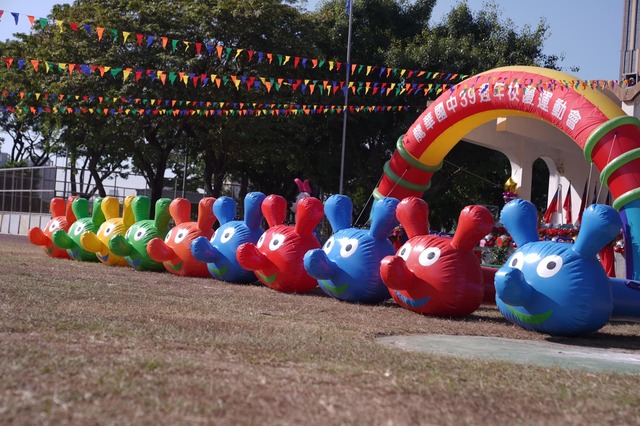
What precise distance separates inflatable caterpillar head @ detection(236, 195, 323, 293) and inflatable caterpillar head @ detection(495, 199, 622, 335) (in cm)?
413

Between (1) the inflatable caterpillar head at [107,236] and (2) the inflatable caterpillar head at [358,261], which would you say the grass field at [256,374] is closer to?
(2) the inflatable caterpillar head at [358,261]

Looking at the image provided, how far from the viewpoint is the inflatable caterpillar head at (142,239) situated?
14594 mm

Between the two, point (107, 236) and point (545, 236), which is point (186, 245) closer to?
point (107, 236)

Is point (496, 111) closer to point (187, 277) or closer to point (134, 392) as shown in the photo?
point (187, 277)

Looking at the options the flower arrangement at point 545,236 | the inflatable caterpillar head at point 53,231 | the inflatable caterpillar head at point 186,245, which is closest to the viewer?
the inflatable caterpillar head at point 186,245

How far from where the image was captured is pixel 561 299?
827 cm

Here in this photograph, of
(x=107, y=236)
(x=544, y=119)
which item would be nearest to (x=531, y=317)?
(x=544, y=119)

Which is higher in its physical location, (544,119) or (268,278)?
Answer: (544,119)

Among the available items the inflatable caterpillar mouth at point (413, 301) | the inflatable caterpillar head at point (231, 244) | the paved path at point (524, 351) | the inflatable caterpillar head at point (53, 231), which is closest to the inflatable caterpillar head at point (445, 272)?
the inflatable caterpillar mouth at point (413, 301)

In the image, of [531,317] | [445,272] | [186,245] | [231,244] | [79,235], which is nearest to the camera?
[531,317]

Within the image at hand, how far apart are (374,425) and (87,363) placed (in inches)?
83.5

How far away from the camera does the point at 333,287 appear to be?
11.2m

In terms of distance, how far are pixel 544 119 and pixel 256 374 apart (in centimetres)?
946

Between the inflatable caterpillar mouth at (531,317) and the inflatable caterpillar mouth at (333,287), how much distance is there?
112 inches
